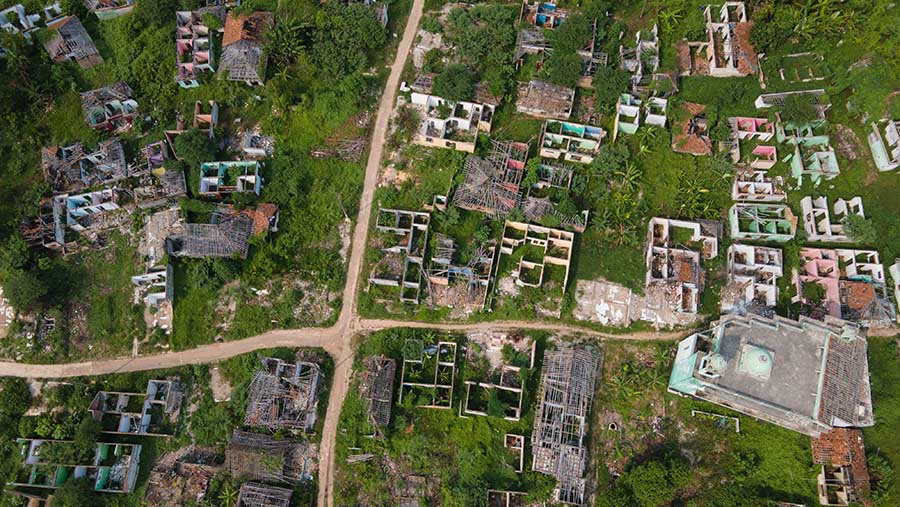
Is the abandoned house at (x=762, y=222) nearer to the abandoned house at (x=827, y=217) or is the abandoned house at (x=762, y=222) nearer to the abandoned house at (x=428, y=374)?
the abandoned house at (x=827, y=217)

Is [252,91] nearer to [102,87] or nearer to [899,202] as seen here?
[102,87]

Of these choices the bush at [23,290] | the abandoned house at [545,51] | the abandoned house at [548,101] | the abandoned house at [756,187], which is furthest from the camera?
the abandoned house at [545,51]

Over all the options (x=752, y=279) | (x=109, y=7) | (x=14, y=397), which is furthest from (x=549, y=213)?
(x=109, y=7)

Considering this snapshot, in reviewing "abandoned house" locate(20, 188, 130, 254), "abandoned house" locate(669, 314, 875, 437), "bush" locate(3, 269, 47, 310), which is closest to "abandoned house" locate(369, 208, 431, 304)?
"abandoned house" locate(669, 314, 875, 437)

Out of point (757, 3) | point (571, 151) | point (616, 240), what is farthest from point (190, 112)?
point (757, 3)

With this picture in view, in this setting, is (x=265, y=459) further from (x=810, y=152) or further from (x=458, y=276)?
(x=810, y=152)

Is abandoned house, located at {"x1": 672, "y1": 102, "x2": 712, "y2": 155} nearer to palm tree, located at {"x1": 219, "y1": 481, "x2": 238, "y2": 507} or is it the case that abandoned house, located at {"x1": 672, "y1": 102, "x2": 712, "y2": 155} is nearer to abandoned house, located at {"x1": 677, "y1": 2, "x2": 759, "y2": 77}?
abandoned house, located at {"x1": 677, "y1": 2, "x2": 759, "y2": 77}

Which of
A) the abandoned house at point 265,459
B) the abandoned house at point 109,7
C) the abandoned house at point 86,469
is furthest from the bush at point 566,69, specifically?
the abandoned house at point 86,469
